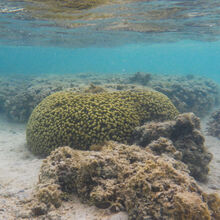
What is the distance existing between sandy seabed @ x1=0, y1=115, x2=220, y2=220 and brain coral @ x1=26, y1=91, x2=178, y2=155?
939 millimetres

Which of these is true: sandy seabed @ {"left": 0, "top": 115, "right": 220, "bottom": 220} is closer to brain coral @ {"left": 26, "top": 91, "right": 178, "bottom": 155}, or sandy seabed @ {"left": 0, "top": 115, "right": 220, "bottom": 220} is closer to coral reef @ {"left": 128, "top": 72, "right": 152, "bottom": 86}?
brain coral @ {"left": 26, "top": 91, "right": 178, "bottom": 155}

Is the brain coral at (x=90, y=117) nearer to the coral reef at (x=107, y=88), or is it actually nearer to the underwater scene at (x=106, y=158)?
the underwater scene at (x=106, y=158)

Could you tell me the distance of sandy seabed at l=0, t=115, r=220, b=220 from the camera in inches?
111

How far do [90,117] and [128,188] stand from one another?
12.2 feet

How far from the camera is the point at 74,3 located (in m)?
14.2

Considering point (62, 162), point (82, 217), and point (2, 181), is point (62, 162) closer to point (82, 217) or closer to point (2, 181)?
point (82, 217)

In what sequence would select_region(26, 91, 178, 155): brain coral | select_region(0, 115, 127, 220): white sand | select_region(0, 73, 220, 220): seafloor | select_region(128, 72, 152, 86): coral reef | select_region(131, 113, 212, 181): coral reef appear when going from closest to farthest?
select_region(0, 115, 127, 220): white sand → select_region(0, 73, 220, 220): seafloor → select_region(131, 113, 212, 181): coral reef → select_region(26, 91, 178, 155): brain coral → select_region(128, 72, 152, 86): coral reef

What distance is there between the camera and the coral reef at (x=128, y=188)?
7.93 feet

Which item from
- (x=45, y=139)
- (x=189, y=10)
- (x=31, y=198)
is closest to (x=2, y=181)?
(x=31, y=198)

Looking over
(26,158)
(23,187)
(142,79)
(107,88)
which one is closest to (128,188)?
(23,187)

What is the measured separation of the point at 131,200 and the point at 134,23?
22546mm

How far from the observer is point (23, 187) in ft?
12.7

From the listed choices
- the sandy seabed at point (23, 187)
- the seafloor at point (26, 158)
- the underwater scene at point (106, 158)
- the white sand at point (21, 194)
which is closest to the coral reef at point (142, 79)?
the seafloor at point (26, 158)

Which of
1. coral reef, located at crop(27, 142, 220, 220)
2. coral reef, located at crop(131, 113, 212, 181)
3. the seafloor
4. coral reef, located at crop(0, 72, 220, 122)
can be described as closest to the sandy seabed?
the seafloor
